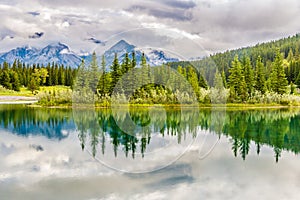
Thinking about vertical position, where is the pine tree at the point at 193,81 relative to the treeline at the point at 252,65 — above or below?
below

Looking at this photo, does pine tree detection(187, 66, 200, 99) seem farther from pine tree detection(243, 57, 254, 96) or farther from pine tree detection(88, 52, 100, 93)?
pine tree detection(88, 52, 100, 93)

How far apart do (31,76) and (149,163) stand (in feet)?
210

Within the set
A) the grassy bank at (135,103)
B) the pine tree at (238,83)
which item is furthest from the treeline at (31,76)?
the pine tree at (238,83)

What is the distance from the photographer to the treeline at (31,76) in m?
62.8

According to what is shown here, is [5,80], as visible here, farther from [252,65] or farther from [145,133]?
[252,65]

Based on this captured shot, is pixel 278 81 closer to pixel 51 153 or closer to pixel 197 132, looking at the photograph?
pixel 197 132

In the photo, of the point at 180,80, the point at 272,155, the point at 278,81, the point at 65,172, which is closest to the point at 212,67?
the point at 278,81

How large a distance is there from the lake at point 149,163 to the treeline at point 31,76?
47.6 m

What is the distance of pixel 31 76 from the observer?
230 feet

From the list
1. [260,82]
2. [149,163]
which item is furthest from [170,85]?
[149,163]

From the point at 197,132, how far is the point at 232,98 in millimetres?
21712

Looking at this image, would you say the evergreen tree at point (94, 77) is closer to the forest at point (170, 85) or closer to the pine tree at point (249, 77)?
the forest at point (170, 85)

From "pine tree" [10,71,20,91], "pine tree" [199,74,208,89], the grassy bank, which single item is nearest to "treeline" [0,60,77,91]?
"pine tree" [10,71,20,91]

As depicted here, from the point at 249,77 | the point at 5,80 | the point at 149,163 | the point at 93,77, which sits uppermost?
the point at 5,80
